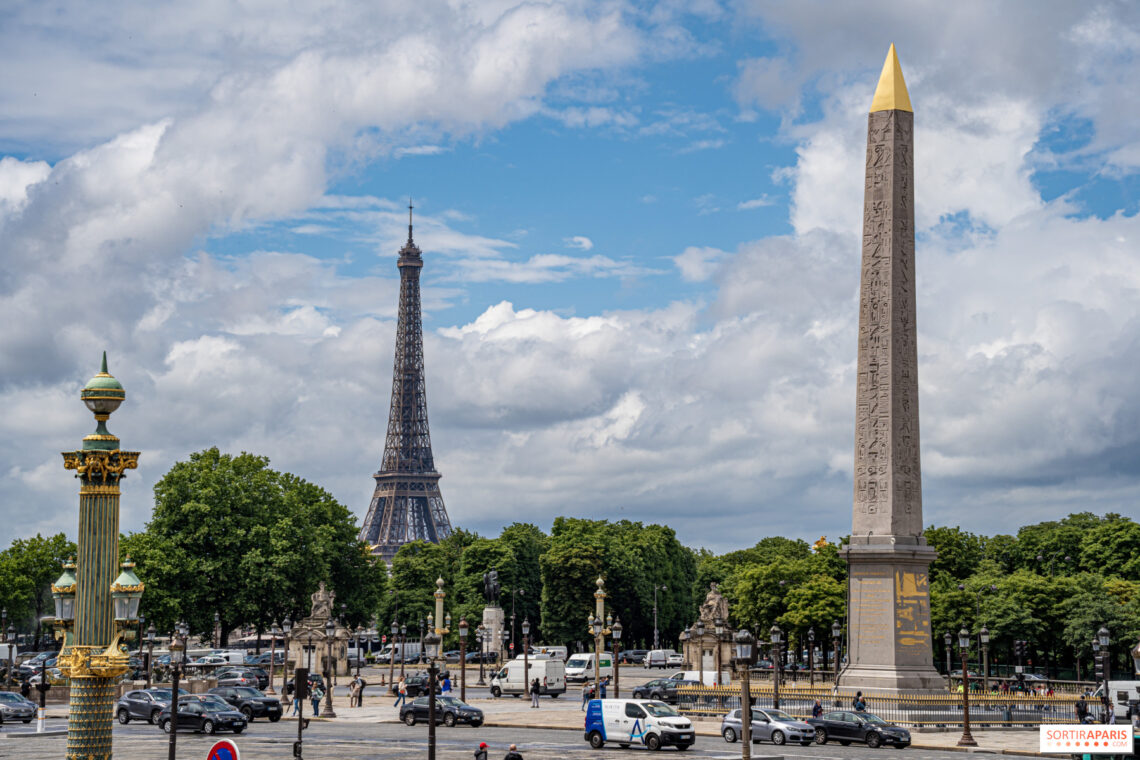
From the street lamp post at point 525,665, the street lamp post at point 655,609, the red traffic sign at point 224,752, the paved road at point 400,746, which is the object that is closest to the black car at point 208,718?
the paved road at point 400,746

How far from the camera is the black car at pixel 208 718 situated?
1799 inches

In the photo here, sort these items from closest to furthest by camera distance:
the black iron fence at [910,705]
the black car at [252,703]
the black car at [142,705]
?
the black iron fence at [910,705] < the black car at [142,705] < the black car at [252,703]

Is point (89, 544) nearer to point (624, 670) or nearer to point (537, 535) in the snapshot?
point (624, 670)

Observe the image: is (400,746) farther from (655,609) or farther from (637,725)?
(655,609)

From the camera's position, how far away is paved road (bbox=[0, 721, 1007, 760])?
3634 centimetres

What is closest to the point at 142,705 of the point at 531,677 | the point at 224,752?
the point at 531,677

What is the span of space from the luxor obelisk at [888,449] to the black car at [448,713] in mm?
13254

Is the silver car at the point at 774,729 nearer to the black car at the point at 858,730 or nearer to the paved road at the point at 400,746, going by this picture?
the paved road at the point at 400,746

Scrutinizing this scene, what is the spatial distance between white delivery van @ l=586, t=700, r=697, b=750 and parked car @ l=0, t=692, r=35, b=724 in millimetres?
24621

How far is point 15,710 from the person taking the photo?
2047 inches

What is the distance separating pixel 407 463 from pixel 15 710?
127011 mm

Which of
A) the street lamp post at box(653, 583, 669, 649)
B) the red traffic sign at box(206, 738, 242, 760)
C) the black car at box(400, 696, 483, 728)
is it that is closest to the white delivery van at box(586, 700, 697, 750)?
the black car at box(400, 696, 483, 728)

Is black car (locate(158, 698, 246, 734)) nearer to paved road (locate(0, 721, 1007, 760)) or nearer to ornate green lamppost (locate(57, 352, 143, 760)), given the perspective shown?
paved road (locate(0, 721, 1007, 760))

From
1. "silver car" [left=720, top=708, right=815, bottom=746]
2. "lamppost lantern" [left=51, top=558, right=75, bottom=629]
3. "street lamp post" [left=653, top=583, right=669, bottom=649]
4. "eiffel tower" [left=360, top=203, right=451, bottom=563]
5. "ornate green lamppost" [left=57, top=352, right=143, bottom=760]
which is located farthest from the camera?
"eiffel tower" [left=360, top=203, right=451, bottom=563]
